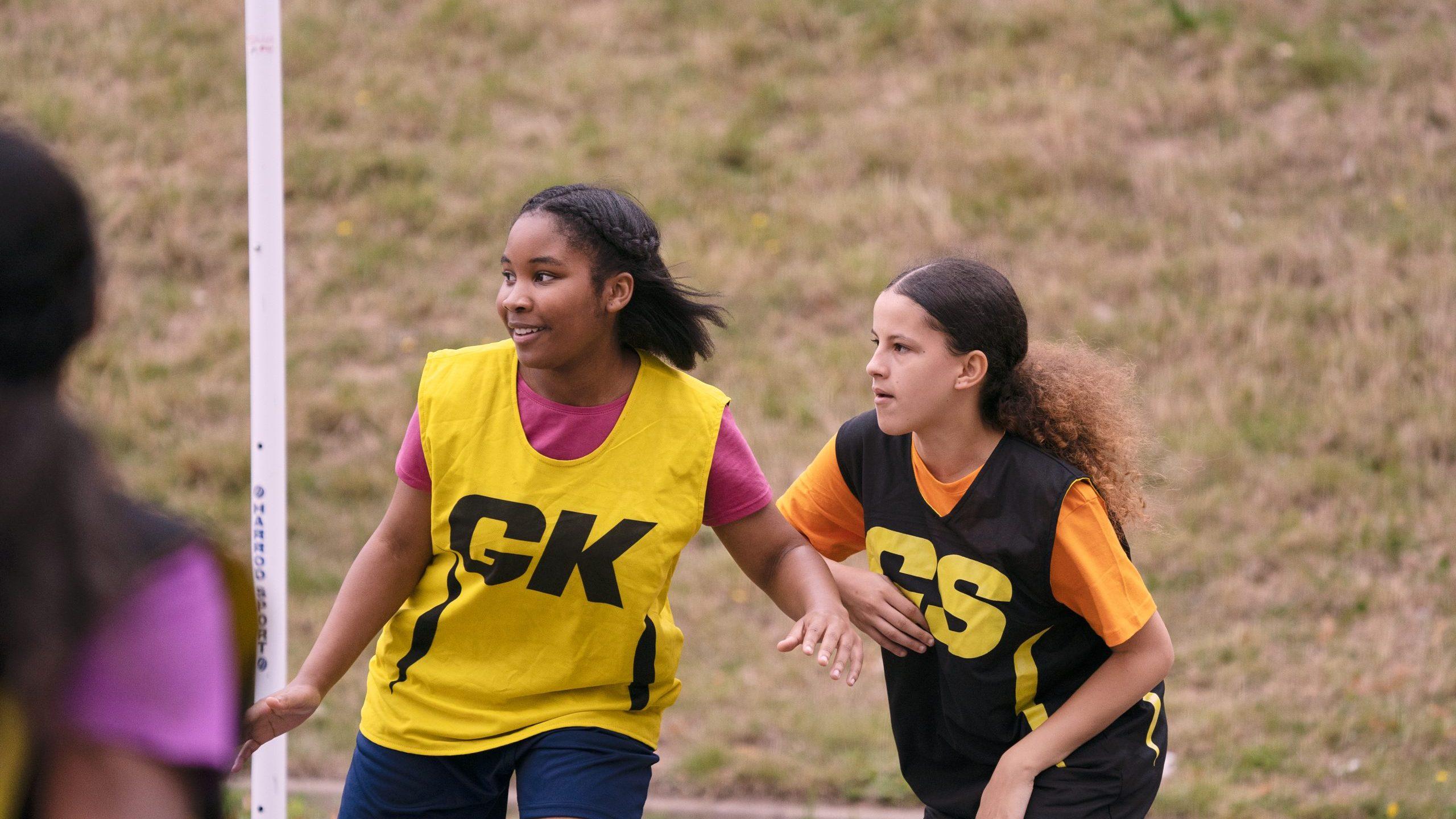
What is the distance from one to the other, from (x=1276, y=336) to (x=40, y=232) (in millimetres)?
6572

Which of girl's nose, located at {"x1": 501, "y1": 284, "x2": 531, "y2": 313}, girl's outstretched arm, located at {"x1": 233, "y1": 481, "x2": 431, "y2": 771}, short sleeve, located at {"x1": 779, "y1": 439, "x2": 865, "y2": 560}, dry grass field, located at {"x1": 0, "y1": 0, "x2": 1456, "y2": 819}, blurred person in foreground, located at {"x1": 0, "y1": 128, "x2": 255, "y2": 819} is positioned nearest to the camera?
blurred person in foreground, located at {"x1": 0, "y1": 128, "x2": 255, "y2": 819}

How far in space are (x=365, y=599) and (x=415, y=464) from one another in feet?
1.04

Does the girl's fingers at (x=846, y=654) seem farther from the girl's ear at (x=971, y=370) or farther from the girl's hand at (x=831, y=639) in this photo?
the girl's ear at (x=971, y=370)

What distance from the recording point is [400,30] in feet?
31.2

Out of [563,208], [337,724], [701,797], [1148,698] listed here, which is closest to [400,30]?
[337,724]

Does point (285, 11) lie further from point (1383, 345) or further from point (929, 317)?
point (929, 317)

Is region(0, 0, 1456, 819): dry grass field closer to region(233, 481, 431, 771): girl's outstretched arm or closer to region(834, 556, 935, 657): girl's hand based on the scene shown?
region(834, 556, 935, 657): girl's hand

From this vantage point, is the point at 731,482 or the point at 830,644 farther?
the point at 731,482

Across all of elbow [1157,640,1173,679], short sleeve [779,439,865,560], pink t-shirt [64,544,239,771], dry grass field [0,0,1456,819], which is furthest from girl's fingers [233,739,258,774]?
dry grass field [0,0,1456,819]

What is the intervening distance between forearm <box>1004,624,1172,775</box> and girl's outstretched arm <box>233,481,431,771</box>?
1.28 m

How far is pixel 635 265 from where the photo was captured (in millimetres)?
2967

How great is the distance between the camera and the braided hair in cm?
291

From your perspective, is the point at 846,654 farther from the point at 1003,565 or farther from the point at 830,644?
the point at 1003,565

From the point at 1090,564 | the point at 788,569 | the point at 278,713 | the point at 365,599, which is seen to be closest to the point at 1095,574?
the point at 1090,564
